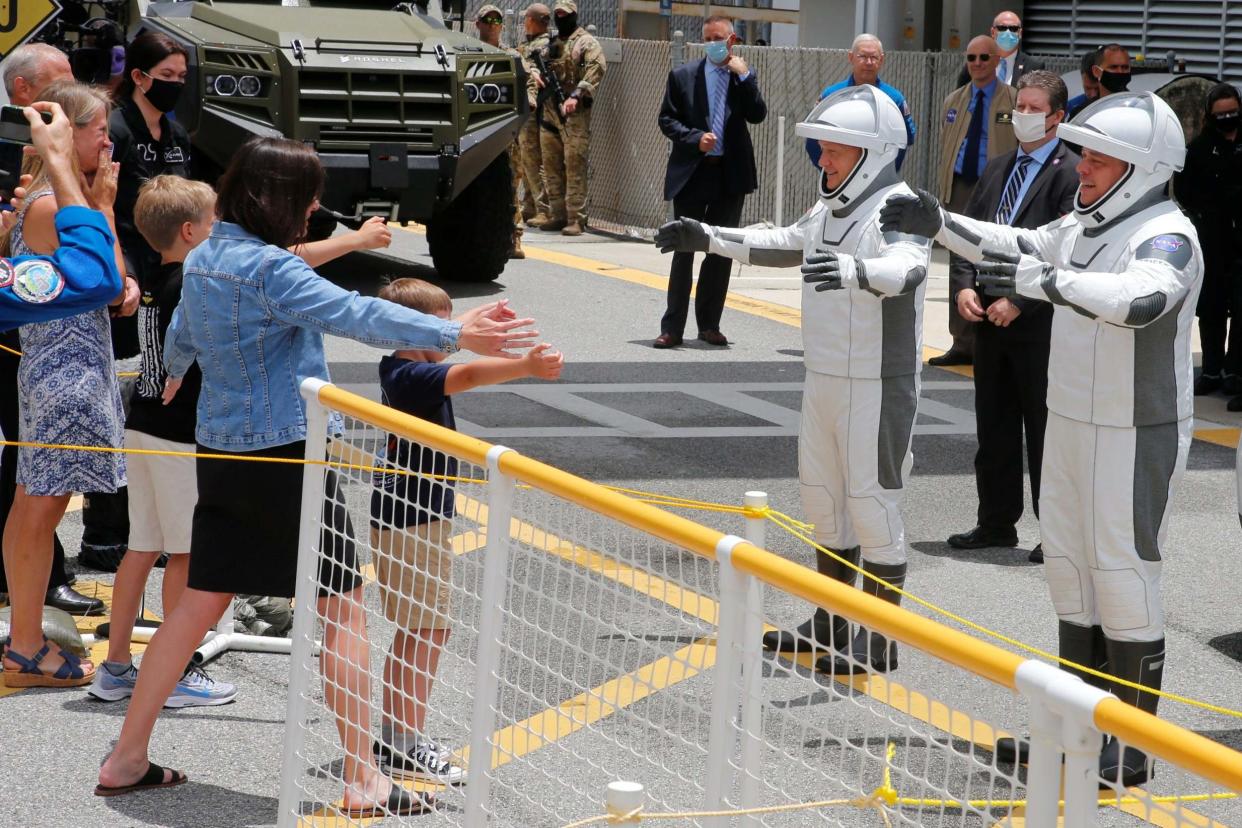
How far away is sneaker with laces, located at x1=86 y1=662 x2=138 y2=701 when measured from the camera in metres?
4.90

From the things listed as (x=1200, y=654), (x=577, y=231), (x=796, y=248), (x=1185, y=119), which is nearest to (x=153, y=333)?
(x=796, y=248)

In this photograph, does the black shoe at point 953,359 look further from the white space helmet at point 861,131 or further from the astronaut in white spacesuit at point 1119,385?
the astronaut in white spacesuit at point 1119,385

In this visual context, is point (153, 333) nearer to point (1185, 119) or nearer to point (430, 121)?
point (430, 121)

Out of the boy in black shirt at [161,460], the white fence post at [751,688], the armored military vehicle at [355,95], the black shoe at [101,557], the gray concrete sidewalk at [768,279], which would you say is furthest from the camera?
the armored military vehicle at [355,95]

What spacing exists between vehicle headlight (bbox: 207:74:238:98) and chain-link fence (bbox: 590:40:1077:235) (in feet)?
18.1

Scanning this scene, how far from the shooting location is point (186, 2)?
39.4 ft

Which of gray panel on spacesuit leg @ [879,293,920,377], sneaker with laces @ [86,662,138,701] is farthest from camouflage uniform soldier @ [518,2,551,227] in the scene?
sneaker with laces @ [86,662,138,701]

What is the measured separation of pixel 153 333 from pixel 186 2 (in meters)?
7.80

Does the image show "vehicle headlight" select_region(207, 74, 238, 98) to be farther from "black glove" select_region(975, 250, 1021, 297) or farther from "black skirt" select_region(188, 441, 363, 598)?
"black glove" select_region(975, 250, 1021, 297)

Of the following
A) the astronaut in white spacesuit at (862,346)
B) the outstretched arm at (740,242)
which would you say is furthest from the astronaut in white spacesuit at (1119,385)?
the outstretched arm at (740,242)

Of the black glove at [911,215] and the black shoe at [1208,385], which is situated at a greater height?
the black glove at [911,215]

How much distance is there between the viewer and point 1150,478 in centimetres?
442

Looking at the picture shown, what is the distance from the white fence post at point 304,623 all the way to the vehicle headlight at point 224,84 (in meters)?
7.77

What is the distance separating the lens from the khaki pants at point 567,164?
16016mm
